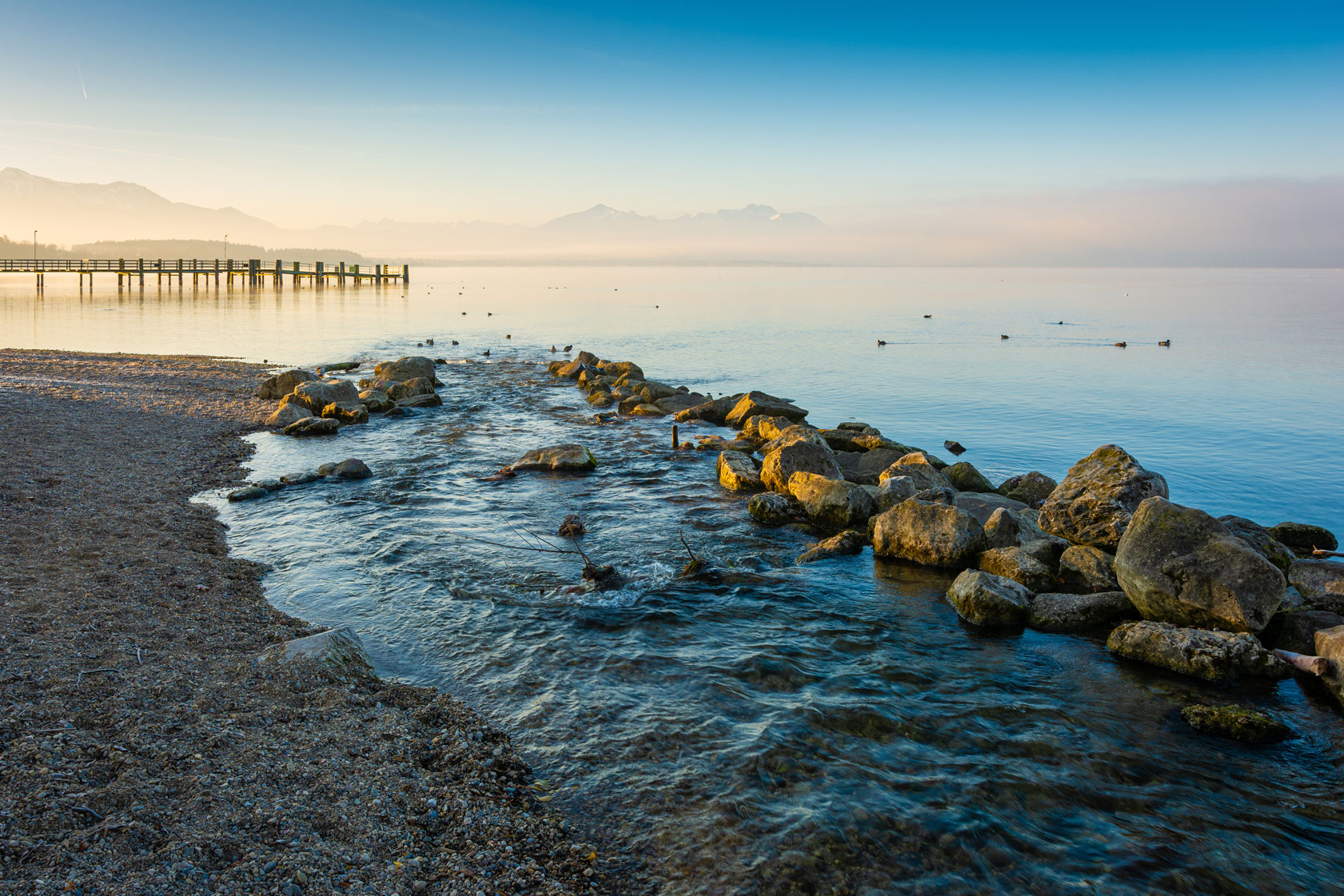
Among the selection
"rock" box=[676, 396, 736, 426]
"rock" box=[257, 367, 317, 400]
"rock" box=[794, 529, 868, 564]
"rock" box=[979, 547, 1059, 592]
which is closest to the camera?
"rock" box=[979, 547, 1059, 592]

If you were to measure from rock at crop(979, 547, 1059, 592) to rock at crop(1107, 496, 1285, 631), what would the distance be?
1.23 metres

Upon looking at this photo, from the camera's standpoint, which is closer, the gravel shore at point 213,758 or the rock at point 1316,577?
the gravel shore at point 213,758

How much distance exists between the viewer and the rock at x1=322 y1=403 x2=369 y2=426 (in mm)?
25594

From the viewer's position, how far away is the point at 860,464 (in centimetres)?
2042

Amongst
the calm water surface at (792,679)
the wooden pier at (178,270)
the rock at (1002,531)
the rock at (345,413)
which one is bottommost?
the calm water surface at (792,679)

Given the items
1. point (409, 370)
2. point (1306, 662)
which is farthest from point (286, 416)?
point (1306, 662)

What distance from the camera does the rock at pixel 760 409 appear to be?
83.3ft

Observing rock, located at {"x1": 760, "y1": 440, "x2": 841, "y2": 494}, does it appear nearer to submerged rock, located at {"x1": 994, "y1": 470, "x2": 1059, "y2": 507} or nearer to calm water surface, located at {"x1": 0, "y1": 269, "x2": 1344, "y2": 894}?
calm water surface, located at {"x1": 0, "y1": 269, "x2": 1344, "y2": 894}

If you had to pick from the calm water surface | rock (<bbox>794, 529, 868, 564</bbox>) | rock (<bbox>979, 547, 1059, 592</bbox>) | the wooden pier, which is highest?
the wooden pier

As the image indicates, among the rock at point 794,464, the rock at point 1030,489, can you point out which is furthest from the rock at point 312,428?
the rock at point 1030,489

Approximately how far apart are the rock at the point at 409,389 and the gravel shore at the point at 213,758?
654 inches

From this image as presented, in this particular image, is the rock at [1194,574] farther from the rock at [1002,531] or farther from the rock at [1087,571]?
the rock at [1002,531]

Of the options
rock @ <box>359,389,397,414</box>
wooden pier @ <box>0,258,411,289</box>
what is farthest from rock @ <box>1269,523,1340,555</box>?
wooden pier @ <box>0,258,411,289</box>

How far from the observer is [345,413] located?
84.1 feet
